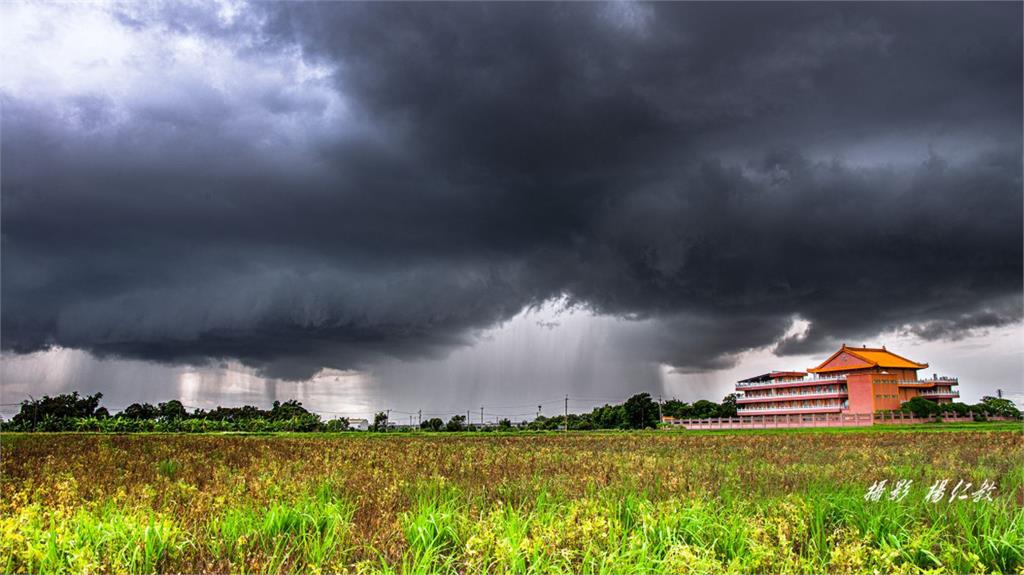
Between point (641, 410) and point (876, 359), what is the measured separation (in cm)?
3765

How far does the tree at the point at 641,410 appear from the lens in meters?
97.3

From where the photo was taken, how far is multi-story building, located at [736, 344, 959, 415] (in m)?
93.1

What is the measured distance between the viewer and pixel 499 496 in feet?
28.0

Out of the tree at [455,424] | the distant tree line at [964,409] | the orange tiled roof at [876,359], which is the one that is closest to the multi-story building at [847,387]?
the orange tiled roof at [876,359]

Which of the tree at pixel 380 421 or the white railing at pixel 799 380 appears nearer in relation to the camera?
the tree at pixel 380 421

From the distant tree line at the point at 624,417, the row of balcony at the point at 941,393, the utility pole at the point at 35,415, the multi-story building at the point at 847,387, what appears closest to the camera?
the utility pole at the point at 35,415

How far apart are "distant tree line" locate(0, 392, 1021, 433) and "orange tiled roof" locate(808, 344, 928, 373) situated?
50.7 feet

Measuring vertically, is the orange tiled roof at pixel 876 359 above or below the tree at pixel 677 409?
above

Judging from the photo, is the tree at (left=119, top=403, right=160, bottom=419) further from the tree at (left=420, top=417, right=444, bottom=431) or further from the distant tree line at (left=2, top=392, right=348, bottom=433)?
the tree at (left=420, top=417, right=444, bottom=431)

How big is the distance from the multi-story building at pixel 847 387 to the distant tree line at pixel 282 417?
28.2ft

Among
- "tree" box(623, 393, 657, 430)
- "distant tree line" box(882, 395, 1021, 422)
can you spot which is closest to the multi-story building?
"distant tree line" box(882, 395, 1021, 422)

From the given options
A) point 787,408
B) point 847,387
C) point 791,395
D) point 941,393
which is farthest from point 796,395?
point 941,393

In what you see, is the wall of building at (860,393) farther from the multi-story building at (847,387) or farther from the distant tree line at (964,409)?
the distant tree line at (964,409)

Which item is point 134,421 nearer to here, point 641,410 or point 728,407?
point 641,410
